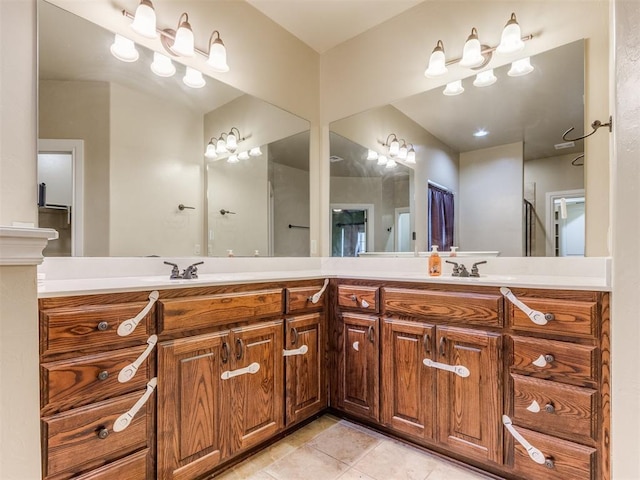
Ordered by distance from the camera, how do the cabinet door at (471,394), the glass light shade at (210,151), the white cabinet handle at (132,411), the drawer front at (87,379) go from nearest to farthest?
the drawer front at (87,379), the white cabinet handle at (132,411), the cabinet door at (471,394), the glass light shade at (210,151)

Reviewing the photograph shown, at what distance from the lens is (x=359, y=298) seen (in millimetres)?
1931

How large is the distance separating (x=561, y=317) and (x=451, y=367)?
525 millimetres

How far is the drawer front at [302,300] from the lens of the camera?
181cm

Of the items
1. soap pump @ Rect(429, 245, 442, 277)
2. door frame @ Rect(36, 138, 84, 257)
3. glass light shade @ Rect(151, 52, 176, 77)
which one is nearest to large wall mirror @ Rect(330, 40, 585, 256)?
soap pump @ Rect(429, 245, 442, 277)

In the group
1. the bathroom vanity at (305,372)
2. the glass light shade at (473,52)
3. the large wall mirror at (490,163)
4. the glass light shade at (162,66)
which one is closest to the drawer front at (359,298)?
the bathroom vanity at (305,372)

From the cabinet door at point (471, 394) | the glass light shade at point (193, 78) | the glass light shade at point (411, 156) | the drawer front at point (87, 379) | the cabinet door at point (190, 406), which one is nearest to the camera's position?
the drawer front at point (87, 379)

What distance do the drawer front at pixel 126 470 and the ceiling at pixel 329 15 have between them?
8.82 ft

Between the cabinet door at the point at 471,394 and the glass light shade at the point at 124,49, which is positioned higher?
the glass light shade at the point at 124,49

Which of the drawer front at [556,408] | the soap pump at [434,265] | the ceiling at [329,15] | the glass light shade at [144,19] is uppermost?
the ceiling at [329,15]

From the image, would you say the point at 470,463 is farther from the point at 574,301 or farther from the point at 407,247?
the point at 407,247

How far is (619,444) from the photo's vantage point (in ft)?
2.96

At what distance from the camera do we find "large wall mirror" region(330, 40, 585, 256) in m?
1.75

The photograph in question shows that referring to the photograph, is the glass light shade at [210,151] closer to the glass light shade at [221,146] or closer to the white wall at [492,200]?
the glass light shade at [221,146]

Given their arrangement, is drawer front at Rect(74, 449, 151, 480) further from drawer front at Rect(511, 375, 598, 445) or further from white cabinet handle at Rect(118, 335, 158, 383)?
drawer front at Rect(511, 375, 598, 445)
